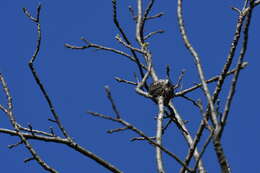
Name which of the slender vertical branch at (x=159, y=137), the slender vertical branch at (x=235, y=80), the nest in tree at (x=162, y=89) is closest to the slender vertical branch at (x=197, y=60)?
the slender vertical branch at (x=235, y=80)

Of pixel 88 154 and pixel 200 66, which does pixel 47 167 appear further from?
pixel 200 66

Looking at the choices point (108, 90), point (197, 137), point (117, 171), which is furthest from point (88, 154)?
point (108, 90)

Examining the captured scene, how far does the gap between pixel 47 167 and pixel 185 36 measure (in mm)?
1106

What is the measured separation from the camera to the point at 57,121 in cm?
295

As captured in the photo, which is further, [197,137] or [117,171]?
[117,171]

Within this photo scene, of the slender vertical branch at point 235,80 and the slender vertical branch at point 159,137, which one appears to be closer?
the slender vertical branch at point 235,80

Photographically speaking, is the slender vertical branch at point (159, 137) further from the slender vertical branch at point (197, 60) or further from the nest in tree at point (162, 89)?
the slender vertical branch at point (197, 60)

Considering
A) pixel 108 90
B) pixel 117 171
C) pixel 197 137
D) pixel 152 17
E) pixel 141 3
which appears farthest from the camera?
pixel 152 17

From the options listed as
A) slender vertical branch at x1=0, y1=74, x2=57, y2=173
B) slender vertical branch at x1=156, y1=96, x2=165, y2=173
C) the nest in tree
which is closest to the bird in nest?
the nest in tree

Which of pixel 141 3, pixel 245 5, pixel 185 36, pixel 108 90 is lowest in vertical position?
pixel 108 90

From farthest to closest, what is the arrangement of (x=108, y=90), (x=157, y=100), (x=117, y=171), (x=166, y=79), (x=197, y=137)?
(x=166, y=79) < (x=157, y=100) < (x=117, y=171) < (x=197, y=137) < (x=108, y=90)

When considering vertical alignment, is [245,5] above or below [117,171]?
above

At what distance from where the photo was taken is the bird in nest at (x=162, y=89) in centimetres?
357

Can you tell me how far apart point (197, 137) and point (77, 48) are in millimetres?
2844
